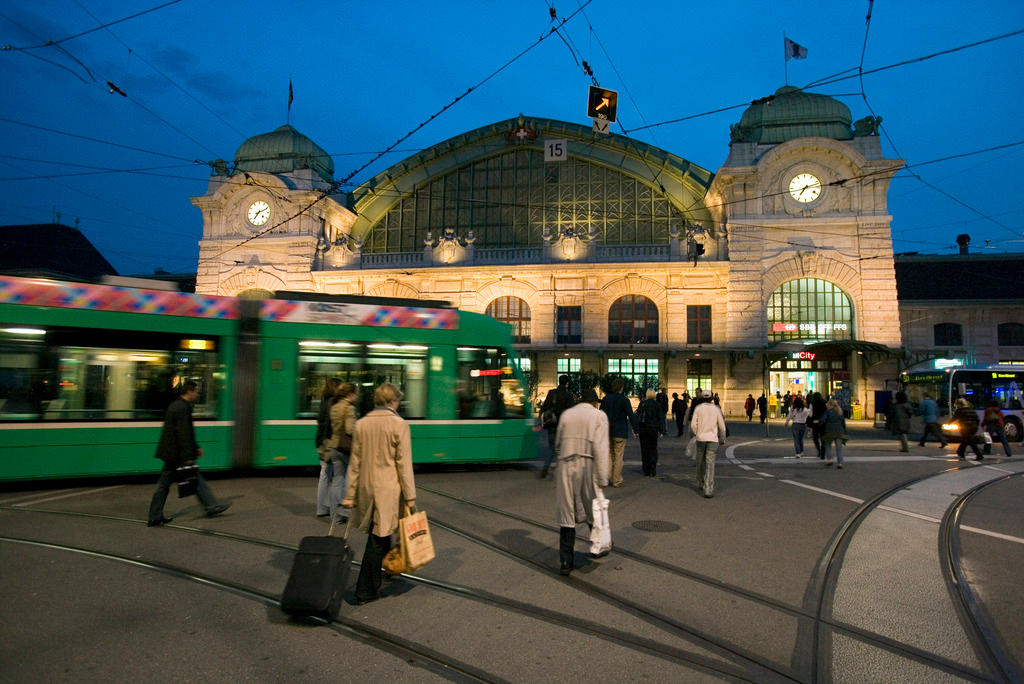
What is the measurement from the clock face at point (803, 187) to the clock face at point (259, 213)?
30.7 meters

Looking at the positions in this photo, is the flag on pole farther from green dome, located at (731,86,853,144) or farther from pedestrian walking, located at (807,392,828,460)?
pedestrian walking, located at (807,392,828,460)

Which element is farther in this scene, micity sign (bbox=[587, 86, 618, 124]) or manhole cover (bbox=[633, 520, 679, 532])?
micity sign (bbox=[587, 86, 618, 124])

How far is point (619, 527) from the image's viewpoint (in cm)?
738

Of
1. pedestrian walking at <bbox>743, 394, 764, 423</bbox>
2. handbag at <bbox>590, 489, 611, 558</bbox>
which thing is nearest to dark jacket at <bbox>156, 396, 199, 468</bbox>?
handbag at <bbox>590, 489, 611, 558</bbox>

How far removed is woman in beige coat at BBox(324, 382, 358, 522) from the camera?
7199 millimetres

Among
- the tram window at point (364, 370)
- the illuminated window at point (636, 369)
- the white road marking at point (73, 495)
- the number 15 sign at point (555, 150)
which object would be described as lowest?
the white road marking at point (73, 495)

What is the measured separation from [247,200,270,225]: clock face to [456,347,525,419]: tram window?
3058 cm

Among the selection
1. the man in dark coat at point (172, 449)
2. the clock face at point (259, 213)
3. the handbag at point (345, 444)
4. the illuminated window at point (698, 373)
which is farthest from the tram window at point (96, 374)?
the clock face at point (259, 213)

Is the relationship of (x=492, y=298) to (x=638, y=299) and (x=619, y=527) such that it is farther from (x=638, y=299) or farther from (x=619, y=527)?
(x=619, y=527)

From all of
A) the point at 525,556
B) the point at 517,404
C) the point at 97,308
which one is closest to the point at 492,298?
the point at 517,404

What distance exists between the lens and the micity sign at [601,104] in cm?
1311

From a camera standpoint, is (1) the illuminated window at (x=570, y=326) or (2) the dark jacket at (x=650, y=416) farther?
(1) the illuminated window at (x=570, y=326)

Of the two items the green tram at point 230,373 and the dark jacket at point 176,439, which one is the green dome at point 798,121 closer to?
the green tram at point 230,373

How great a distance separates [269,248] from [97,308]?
29434 mm
